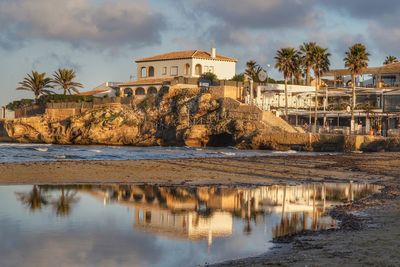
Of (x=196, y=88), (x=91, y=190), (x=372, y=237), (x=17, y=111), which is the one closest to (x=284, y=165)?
(x=91, y=190)

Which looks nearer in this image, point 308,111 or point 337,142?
point 337,142

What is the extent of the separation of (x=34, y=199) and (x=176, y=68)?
72743mm

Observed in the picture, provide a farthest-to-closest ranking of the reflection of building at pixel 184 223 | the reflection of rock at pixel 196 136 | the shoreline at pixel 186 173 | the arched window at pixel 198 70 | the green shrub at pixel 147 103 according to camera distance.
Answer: the arched window at pixel 198 70 → the green shrub at pixel 147 103 → the reflection of rock at pixel 196 136 → the shoreline at pixel 186 173 → the reflection of building at pixel 184 223

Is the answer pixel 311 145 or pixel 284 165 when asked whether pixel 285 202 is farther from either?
pixel 311 145

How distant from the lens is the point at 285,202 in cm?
2006

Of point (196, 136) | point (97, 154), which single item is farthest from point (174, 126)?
point (97, 154)

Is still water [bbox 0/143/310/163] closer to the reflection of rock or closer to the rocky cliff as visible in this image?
the rocky cliff

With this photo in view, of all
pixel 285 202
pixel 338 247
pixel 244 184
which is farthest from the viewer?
pixel 244 184

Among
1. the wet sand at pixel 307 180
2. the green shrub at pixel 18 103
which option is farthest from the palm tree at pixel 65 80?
the wet sand at pixel 307 180

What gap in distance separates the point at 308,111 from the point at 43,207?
63.6 metres

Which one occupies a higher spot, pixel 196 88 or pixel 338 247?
pixel 196 88

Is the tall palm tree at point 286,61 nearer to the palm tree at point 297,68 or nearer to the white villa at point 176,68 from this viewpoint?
the palm tree at point 297,68

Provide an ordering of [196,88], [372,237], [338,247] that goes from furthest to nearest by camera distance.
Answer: [196,88] < [372,237] < [338,247]

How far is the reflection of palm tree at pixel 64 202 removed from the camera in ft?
56.2
